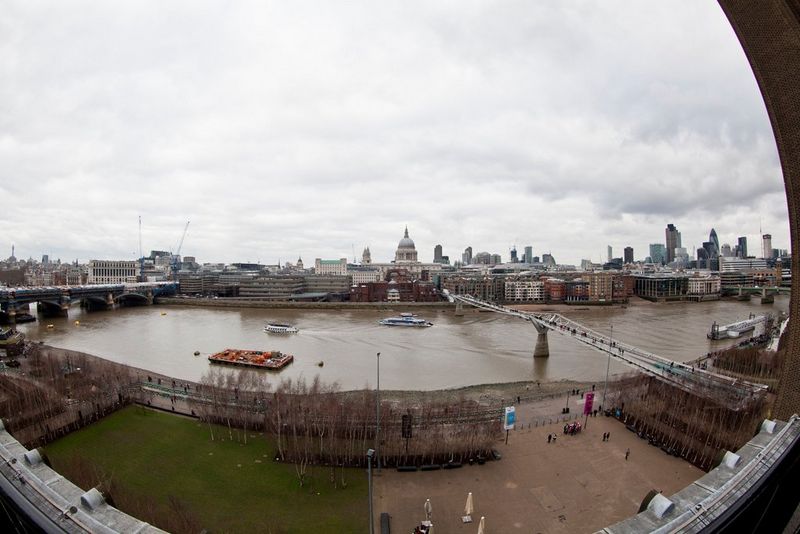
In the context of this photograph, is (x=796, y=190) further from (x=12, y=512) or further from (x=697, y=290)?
(x=697, y=290)

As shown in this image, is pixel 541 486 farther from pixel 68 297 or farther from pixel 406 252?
pixel 406 252

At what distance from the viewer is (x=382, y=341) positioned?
29.4 metres

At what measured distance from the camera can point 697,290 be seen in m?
65.7

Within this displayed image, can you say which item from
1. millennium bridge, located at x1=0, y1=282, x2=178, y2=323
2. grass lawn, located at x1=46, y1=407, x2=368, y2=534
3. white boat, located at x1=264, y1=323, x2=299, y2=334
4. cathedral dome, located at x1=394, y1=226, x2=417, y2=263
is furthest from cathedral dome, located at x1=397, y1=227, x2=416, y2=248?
grass lawn, located at x1=46, y1=407, x2=368, y2=534

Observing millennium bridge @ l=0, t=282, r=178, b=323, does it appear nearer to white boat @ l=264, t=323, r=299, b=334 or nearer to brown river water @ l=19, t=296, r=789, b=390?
brown river water @ l=19, t=296, r=789, b=390

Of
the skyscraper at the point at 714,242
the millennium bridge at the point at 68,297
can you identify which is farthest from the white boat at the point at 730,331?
the skyscraper at the point at 714,242

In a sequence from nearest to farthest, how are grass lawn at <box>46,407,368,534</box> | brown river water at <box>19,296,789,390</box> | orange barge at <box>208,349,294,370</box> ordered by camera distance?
grass lawn at <box>46,407,368,534</box>, brown river water at <box>19,296,789,390</box>, orange barge at <box>208,349,294,370</box>

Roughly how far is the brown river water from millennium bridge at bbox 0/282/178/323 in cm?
196

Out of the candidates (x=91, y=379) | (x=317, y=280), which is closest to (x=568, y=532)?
(x=91, y=379)

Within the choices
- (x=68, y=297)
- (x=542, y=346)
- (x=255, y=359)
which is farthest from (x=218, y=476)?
(x=68, y=297)

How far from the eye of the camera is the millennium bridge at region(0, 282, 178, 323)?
3834 cm

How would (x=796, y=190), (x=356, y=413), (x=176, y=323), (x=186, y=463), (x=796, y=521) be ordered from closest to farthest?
(x=796, y=521) → (x=796, y=190) → (x=186, y=463) → (x=356, y=413) → (x=176, y=323)

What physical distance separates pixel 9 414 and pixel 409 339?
2195 centimetres

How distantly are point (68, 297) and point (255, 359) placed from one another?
108ft
